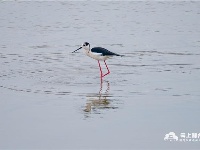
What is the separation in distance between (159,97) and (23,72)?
4.67 m

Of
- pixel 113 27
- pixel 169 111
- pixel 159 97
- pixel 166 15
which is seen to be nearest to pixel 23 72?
pixel 159 97

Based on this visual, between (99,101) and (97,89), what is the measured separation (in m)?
1.25

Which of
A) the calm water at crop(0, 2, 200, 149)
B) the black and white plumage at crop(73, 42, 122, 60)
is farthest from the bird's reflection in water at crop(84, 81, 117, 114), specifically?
the black and white plumage at crop(73, 42, 122, 60)

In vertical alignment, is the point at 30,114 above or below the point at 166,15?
below

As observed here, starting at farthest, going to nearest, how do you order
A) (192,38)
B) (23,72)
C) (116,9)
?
(116,9) → (192,38) → (23,72)

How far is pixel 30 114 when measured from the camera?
9.81m

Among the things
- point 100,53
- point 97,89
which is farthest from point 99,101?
point 100,53

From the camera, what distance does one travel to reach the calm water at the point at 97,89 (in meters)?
8.57

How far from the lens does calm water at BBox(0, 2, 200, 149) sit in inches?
337

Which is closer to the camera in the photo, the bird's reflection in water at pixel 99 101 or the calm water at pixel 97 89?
the calm water at pixel 97 89

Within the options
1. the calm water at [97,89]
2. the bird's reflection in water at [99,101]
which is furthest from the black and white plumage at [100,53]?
the bird's reflection in water at [99,101]

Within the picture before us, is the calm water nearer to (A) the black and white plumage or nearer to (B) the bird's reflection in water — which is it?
(B) the bird's reflection in water

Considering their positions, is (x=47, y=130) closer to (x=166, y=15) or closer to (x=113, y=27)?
(x=113, y=27)

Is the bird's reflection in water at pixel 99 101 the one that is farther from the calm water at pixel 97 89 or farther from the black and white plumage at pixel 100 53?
the black and white plumage at pixel 100 53
